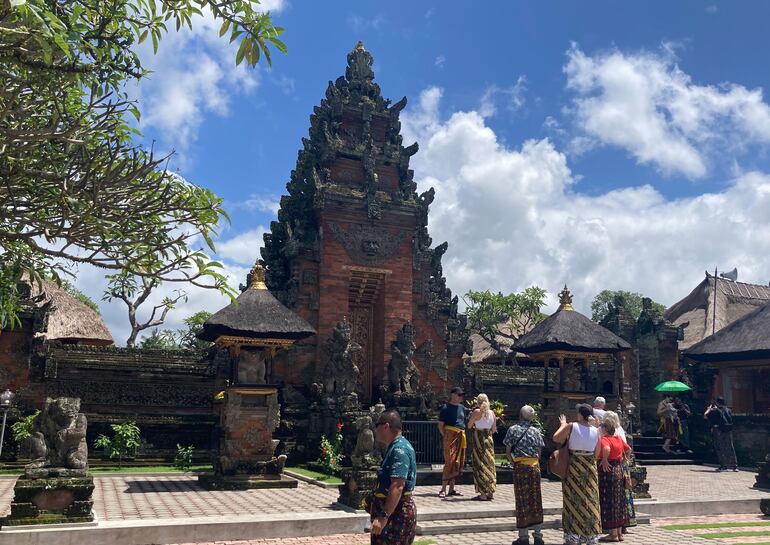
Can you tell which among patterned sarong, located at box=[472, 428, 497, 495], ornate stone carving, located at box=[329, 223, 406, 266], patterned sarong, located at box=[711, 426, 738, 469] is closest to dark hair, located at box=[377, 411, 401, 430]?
patterned sarong, located at box=[472, 428, 497, 495]

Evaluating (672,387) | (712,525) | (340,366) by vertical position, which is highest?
(340,366)

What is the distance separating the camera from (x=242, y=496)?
1243 cm

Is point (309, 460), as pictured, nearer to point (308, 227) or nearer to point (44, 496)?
point (308, 227)

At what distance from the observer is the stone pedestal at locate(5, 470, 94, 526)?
841 cm

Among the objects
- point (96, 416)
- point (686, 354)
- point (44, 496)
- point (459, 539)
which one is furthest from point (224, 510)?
point (686, 354)

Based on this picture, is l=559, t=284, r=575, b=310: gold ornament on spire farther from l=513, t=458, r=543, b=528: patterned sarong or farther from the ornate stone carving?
l=513, t=458, r=543, b=528: patterned sarong

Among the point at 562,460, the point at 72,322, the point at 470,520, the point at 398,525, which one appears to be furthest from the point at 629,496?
the point at 72,322

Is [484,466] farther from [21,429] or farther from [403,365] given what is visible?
[21,429]

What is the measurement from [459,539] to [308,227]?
43.5ft

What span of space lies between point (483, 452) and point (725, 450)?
11.2 metres

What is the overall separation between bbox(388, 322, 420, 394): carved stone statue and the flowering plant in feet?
10.7

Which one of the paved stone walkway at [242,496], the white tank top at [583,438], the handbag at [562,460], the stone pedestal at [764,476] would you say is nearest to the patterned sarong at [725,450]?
the paved stone walkway at [242,496]

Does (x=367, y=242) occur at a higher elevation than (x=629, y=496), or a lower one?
higher

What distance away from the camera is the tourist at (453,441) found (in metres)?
12.4
